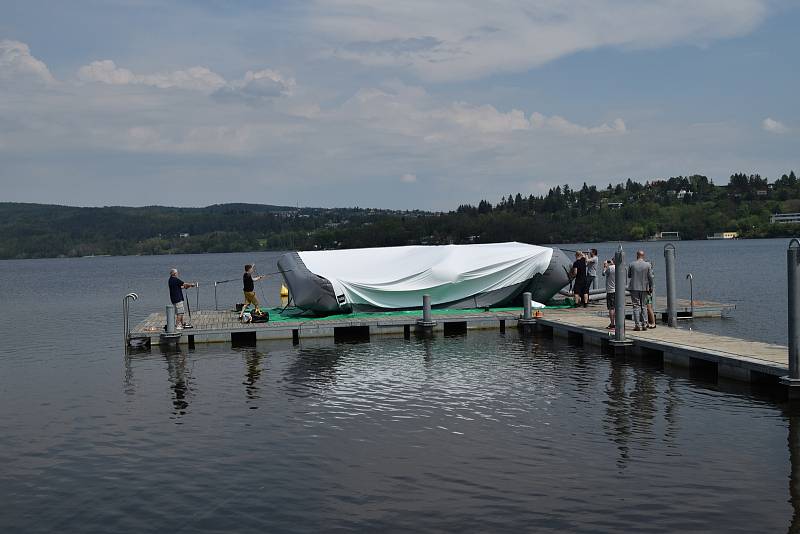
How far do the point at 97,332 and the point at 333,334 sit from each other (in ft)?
42.9

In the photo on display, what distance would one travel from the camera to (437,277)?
93.6 ft

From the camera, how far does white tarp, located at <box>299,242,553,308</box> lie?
92.4 feet

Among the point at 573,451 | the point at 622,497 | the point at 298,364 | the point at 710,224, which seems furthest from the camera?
the point at 710,224

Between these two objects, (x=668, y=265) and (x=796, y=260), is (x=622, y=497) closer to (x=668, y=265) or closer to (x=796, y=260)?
(x=796, y=260)

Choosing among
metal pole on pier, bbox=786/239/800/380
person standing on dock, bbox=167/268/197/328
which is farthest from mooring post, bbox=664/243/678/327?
person standing on dock, bbox=167/268/197/328

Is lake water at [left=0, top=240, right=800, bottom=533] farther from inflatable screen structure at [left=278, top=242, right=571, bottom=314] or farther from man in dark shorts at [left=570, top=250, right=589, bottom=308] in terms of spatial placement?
man in dark shorts at [left=570, top=250, right=589, bottom=308]

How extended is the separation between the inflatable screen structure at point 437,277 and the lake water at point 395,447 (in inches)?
227

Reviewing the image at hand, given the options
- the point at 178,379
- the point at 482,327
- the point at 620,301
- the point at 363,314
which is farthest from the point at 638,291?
the point at 178,379

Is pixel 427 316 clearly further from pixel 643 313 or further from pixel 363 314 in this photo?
pixel 643 313

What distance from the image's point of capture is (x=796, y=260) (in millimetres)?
14352

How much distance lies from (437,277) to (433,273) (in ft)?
0.65

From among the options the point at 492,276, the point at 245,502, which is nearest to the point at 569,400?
the point at 245,502

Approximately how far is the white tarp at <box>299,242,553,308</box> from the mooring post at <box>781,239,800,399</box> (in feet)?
46.8

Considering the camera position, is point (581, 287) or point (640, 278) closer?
point (640, 278)
